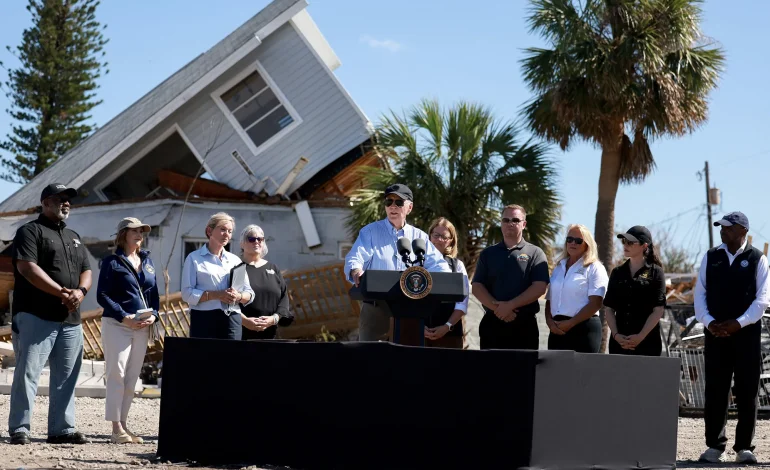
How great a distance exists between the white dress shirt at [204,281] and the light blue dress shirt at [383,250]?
127cm

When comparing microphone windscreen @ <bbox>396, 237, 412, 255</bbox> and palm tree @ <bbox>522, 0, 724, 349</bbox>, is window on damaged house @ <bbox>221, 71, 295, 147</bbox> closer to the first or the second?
palm tree @ <bbox>522, 0, 724, 349</bbox>

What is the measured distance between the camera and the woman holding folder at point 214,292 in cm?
790

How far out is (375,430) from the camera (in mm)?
5738

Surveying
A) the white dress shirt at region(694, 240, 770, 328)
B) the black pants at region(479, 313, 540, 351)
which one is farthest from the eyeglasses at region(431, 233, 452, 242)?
the white dress shirt at region(694, 240, 770, 328)

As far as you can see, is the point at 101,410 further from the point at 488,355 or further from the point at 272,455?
the point at 488,355

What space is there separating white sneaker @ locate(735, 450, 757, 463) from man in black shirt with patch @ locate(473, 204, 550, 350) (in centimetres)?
170

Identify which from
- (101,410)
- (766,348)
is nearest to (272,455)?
(101,410)

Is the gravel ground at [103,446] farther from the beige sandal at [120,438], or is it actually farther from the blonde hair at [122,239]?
the blonde hair at [122,239]

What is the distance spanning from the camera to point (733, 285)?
769 centimetres

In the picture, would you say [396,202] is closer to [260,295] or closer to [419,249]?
[419,249]

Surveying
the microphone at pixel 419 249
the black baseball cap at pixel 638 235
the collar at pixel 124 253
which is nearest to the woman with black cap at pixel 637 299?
the black baseball cap at pixel 638 235

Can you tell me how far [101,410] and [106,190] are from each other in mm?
11184

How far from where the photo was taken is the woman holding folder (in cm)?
790

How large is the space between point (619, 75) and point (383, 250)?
11606mm
